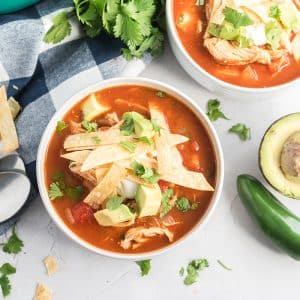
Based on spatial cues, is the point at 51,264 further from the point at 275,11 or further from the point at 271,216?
the point at 275,11

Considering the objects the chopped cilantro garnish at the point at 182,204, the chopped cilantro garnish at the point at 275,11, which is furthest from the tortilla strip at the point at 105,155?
the chopped cilantro garnish at the point at 275,11

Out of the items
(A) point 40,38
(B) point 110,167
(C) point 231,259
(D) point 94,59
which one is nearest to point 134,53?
(D) point 94,59

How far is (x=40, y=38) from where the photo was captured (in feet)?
8.73

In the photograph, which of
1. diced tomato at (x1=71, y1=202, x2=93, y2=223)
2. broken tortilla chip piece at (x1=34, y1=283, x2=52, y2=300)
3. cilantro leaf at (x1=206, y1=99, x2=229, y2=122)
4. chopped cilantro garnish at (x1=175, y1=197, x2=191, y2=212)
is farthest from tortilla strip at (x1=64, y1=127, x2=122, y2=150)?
broken tortilla chip piece at (x1=34, y1=283, x2=52, y2=300)

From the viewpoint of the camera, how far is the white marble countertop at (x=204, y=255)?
2750mm

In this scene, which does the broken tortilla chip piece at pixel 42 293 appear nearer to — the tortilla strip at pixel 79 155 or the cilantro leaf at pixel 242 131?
the tortilla strip at pixel 79 155

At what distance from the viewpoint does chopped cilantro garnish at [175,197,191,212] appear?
248 cm

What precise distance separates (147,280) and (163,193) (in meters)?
0.49

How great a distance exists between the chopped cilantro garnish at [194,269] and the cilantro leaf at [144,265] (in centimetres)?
16

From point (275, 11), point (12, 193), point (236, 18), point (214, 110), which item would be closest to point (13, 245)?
point (12, 193)

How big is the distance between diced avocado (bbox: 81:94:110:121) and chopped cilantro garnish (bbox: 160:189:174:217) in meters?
0.36

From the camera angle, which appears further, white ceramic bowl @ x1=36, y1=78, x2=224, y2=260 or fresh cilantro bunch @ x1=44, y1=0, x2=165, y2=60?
fresh cilantro bunch @ x1=44, y1=0, x2=165, y2=60

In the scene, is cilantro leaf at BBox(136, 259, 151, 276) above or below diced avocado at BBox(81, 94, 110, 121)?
below

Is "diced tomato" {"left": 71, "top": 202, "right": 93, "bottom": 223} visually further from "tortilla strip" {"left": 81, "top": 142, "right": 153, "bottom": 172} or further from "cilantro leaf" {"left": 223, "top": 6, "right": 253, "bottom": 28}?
"cilantro leaf" {"left": 223, "top": 6, "right": 253, "bottom": 28}
